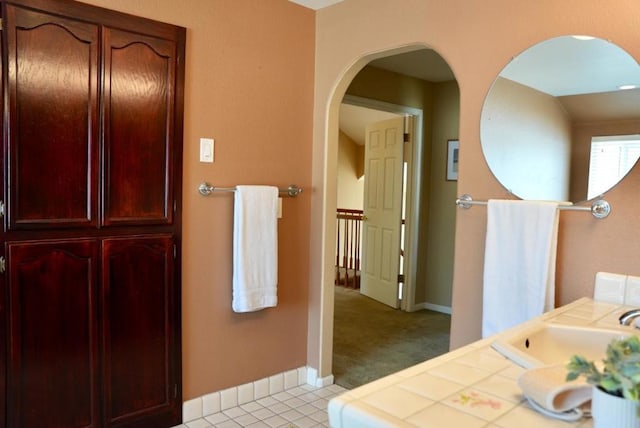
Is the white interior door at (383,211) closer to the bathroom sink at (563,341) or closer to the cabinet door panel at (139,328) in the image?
the cabinet door panel at (139,328)

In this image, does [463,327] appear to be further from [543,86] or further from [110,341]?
[110,341]

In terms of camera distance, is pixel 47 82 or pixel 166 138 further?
pixel 166 138

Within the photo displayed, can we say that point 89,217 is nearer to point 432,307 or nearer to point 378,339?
point 378,339

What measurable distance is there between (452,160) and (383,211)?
87 cm

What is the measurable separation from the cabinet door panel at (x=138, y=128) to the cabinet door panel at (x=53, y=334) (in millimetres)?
263

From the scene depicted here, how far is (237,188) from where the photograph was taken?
8.25ft

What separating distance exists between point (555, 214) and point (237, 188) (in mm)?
1510

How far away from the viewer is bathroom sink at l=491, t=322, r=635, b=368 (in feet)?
4.14

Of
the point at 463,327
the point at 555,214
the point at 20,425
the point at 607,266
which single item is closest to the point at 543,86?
the point at 555,214

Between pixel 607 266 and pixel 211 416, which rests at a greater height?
pixel 607 266

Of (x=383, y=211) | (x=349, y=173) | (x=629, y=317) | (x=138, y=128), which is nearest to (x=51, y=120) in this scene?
(x=138, y=128)

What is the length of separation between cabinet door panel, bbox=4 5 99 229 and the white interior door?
3.28 metres

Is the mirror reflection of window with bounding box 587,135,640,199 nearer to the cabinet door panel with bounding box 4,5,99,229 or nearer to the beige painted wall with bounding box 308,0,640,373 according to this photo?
the beige painted wall with bounding box 308,0,640,373

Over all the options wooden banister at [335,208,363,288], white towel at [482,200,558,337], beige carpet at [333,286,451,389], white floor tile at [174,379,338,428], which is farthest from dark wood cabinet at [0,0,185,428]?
wooden banister at [335,208,363,288]
